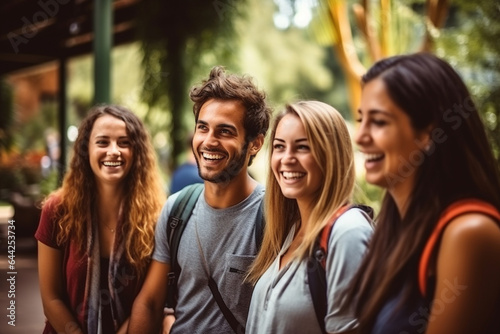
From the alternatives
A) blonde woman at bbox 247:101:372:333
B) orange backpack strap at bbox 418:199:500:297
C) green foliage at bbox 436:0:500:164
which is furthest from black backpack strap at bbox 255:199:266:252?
green foliage at bbox 436:0:500:164

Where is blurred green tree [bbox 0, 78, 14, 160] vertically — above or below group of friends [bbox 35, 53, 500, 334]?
above

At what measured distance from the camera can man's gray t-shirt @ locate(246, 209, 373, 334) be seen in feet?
6.30

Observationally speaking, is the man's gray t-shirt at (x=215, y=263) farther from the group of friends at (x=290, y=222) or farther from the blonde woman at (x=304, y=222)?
the blonde woman at (x=304, y=222)

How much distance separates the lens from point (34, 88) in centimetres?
3086

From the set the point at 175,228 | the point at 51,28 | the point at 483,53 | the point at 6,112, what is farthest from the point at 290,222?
the point at 6,112

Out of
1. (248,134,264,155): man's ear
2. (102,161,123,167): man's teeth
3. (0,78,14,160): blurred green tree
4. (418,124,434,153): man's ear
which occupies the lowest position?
(418,124,434,153): man's ear

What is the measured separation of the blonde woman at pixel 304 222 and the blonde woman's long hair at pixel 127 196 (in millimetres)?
773

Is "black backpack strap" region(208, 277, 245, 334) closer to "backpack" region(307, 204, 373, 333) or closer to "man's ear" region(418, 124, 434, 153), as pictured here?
"backpack" region(307, 204, 373, 333)

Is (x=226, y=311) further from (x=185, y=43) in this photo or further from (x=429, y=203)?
(x=185, y=43)

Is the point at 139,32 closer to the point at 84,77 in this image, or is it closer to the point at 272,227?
the point at 272,227

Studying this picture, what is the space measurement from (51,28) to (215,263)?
10128mm

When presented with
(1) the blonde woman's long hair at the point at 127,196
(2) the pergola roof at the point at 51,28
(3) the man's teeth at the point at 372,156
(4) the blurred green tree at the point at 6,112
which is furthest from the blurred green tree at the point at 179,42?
(4) the blurred green tree at the point at 6,112

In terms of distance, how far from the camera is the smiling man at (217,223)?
258 centimetres

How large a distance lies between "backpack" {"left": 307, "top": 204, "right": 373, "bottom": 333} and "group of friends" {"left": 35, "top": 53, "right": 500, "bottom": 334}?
12 mm
